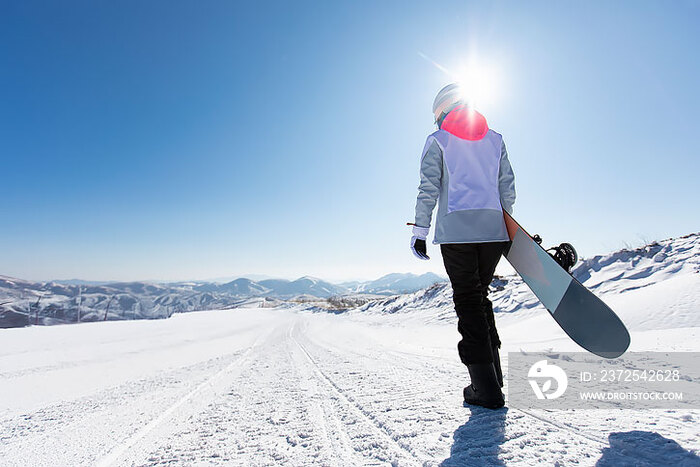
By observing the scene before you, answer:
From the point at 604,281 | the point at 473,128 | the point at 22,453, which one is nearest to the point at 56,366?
the point at 22,453

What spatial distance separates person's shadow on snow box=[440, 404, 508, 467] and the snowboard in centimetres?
83

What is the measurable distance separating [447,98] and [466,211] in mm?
951

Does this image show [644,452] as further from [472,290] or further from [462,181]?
[462,181]

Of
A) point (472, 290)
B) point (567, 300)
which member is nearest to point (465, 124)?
point (472, 290)

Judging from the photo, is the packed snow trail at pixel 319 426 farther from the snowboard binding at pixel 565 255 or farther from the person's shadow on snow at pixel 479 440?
the snowboard binding at pixel 565 255

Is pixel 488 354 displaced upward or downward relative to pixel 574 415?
upward

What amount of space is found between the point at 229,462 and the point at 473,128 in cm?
233

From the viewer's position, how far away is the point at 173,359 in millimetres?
4000

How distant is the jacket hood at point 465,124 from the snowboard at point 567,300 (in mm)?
639

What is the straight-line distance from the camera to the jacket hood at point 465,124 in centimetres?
202

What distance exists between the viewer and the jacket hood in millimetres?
2020

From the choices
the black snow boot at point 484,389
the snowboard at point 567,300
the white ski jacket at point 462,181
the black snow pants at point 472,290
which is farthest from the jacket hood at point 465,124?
the black snow boot at point 484,389

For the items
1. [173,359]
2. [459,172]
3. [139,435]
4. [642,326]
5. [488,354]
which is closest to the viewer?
[139,435]

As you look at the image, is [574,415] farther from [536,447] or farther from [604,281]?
[604,281]
